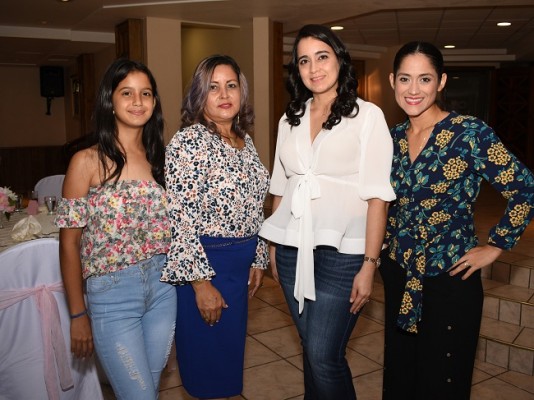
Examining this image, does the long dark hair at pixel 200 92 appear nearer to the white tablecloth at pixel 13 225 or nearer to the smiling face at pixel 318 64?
the smiling face at pixel 318 64

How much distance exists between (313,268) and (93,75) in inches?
354

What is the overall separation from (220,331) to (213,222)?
16.4 inches

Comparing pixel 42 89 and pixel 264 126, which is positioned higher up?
pixel 42 89

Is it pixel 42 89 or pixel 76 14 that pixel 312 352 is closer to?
pixel 76 14

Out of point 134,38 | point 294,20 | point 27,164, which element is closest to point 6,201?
point 134,38

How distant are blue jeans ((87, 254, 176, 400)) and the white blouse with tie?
497mm

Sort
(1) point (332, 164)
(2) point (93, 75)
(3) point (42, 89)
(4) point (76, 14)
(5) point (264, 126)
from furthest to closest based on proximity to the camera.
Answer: (3) point (42, 89), (2) point (93, 75), (5) point (264, 126), (4) point (76, 14), (1) point (332, 164)

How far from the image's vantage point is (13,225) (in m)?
3.26

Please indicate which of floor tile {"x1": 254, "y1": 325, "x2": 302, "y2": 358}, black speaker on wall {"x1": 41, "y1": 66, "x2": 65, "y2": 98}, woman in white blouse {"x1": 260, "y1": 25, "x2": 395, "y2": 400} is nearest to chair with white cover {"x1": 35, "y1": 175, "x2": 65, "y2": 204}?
floor tile {"x1": 254, "y1": 325, "x2": 302, "y2": 358}

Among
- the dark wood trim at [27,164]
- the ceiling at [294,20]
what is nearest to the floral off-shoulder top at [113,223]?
the ceiling at [294,20]

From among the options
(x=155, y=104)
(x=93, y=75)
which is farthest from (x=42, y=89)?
(x=155, y=104)

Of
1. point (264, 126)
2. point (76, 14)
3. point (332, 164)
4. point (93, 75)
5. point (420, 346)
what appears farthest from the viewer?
point (93, 75)

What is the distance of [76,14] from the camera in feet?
21.8

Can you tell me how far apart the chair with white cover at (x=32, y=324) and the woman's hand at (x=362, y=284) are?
1.09 meters
